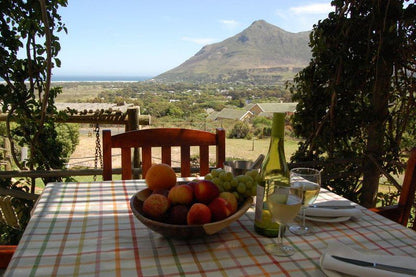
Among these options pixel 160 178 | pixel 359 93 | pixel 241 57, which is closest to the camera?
pixel 160 178

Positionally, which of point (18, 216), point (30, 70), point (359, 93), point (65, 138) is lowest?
point (18, 216)

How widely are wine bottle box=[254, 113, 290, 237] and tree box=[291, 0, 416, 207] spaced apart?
4.79 feet

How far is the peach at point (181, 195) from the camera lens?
0.82 metres

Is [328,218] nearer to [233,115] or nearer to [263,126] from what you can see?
[263,126]

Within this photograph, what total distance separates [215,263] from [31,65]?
6.71 ft

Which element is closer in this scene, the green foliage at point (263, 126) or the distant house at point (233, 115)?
the green foliage at point (263, 126)

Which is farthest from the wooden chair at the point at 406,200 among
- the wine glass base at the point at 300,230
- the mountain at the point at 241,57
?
the mountain at the point at 241,57

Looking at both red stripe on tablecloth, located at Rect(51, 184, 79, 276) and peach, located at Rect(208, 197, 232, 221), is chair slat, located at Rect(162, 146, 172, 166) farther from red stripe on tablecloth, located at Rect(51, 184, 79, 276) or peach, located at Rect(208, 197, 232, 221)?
peach, located at Rect(208, 197, 232, 221)

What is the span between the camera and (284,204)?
75 centimetres

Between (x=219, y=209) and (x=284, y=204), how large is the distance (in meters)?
0.15

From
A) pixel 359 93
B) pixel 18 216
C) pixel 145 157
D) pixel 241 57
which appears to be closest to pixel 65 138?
pixel 18 216

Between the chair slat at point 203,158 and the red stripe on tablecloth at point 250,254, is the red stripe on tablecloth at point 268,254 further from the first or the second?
the chair slat at point 203,158

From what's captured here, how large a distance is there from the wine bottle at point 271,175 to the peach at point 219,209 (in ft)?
0.34

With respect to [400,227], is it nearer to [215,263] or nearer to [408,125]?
[215,263]
